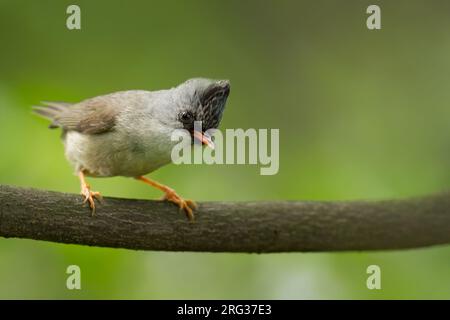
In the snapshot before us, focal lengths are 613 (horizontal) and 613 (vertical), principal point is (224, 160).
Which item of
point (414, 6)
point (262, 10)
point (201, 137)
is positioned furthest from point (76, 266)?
point (414, 6)

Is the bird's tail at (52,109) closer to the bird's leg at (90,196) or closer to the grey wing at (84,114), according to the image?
the grey wing at (84,114)

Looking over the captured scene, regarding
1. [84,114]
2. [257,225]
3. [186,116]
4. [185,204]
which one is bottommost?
[257,225]

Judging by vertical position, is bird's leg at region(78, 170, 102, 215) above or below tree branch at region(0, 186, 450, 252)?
above

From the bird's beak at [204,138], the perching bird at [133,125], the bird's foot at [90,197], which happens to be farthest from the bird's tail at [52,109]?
the bird's beak at [204,138]

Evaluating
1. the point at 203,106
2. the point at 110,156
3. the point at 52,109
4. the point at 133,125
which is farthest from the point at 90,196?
the point at 52,109

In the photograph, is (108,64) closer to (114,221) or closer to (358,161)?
(114,221)

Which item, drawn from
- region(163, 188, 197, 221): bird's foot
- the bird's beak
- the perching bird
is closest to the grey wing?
the perching bird

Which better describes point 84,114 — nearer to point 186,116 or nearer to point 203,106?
point 186,116

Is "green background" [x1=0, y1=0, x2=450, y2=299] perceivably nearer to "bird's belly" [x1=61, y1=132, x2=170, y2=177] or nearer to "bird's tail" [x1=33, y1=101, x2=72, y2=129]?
"bird's tail" [x1=33, y1=101, x2=72, y2=129]
